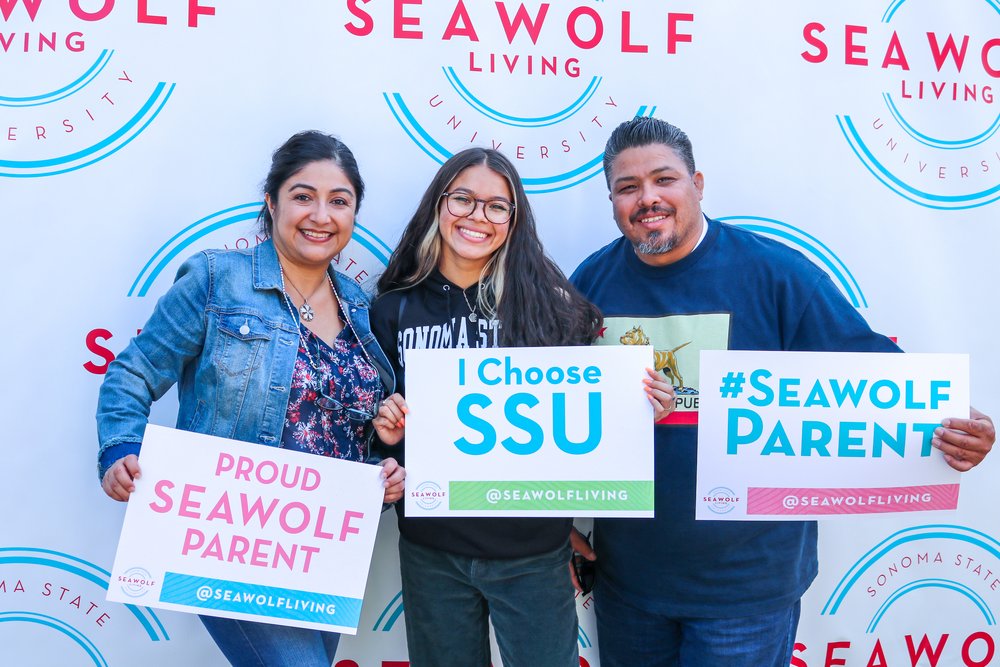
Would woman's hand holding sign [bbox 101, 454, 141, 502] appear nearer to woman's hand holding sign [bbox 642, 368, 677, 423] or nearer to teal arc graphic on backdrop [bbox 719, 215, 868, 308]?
woman's hand holding sign [bbox 642, 368, 677, 423]

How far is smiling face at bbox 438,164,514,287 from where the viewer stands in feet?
6.40

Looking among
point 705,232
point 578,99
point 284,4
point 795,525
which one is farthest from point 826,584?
point 284,4

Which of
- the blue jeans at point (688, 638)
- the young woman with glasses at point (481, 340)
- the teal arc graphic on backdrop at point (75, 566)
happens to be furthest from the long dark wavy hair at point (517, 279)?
the teal arc graphic on backdrop at point (75, 566)

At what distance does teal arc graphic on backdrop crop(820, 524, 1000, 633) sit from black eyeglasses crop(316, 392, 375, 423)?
1909mm

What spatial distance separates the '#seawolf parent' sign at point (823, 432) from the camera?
5.98 ft

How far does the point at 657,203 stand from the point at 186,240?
1.60m

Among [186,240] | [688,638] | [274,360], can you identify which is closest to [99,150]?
[186,240]

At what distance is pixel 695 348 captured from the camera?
6.33 ft

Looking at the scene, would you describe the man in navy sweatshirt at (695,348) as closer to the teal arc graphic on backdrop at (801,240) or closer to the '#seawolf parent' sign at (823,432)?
the '#seawolf parent' sign at (823,432)

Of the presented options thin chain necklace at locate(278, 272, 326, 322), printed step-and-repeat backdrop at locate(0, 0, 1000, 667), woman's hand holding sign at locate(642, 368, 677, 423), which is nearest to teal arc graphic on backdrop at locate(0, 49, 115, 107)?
printed step-and-repeat backdrop at locate(0, 0, 1000, 667)

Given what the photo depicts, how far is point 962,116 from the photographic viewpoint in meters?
2.57

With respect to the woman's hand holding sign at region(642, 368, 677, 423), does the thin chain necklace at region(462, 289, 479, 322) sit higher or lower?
higher


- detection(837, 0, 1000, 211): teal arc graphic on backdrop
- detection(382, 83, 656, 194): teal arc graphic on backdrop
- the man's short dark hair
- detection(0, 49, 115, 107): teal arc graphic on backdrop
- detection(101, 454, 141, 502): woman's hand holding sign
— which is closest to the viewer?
detection(101, 454, 141, 502): woman's hand holding sign

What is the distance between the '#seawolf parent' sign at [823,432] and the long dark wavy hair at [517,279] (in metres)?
0.41
